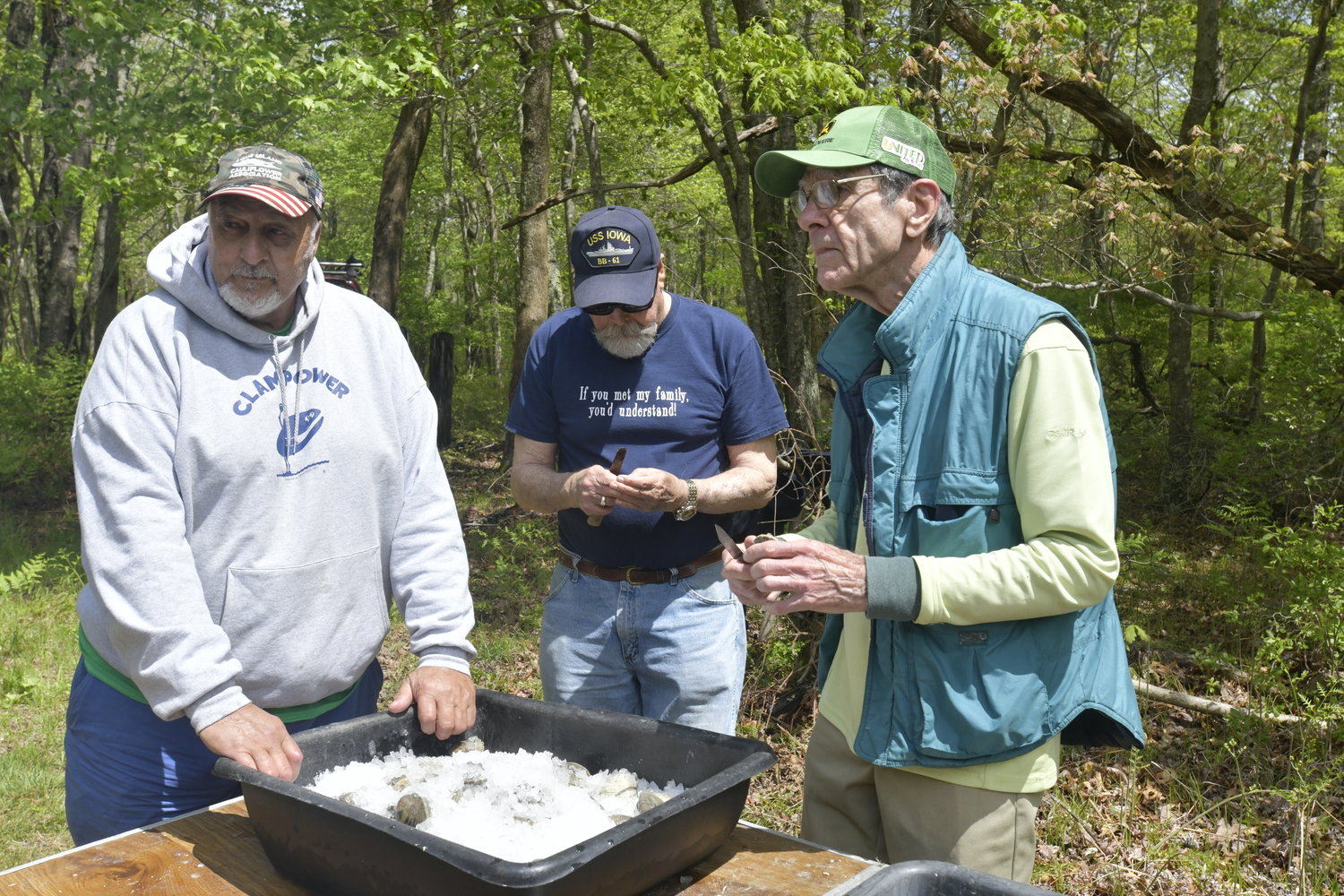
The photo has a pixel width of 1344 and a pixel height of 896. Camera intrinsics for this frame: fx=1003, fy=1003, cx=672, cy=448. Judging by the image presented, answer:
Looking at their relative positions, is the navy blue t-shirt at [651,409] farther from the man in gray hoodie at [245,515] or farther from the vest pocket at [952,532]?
the vest pocket at [952,532]

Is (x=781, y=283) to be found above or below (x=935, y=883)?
above

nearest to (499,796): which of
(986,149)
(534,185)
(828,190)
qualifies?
(828,190)

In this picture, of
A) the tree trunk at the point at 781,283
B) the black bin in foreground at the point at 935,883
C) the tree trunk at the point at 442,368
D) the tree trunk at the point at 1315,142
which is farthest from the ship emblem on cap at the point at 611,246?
the tree trunk at the point at 442,368

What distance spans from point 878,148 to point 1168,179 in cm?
598

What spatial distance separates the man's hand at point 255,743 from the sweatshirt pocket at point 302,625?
0.29 meters

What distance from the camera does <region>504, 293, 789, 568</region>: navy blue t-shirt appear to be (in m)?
2.97

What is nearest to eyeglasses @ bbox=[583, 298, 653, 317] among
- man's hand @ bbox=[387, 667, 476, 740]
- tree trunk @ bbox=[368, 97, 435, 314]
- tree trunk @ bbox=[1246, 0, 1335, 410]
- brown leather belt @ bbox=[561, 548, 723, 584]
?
brown leather belt @ bbox=[561, 548, 723, 584]

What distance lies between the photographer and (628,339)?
118 inches

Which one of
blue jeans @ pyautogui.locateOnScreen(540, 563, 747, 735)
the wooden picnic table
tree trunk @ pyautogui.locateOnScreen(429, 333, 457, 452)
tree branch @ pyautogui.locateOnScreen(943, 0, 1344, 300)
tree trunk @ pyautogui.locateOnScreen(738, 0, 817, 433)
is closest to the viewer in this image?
the wooden picnic table

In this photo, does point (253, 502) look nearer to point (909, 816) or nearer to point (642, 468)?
point (642, 468)

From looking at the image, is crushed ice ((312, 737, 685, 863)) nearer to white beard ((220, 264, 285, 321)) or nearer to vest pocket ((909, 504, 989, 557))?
vest pocket ((909, 504, 989, 557))

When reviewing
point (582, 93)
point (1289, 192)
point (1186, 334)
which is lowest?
point (1186, 334)

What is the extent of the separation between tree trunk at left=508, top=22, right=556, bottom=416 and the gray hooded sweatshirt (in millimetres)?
7716

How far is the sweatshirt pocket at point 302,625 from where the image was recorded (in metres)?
2.11
